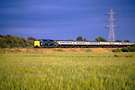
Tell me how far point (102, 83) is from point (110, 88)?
1.11m

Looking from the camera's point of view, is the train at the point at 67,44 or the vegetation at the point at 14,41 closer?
the train at the point at 67,44

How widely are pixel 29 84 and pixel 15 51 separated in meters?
46.3

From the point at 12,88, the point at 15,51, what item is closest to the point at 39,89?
the point at 12,88

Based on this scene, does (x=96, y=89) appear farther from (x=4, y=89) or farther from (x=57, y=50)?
(x=57, y=50)

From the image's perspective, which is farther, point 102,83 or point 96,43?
point 96,43

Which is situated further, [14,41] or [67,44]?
[14,41]

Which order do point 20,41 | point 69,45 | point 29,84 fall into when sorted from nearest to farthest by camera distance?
point 29,84
point 69,45
point 20,41

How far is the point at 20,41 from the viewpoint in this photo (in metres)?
81.9

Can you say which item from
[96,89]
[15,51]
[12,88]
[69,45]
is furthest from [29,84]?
[69,45]

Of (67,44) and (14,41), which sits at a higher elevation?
(14,41)

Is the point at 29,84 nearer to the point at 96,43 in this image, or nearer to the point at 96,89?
the point at 96,89

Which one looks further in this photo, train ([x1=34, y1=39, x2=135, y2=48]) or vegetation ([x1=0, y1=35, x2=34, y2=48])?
vegetation ([x1=0, y1=35, x2=34, y2=48])

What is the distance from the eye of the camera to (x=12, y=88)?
39.0 ft

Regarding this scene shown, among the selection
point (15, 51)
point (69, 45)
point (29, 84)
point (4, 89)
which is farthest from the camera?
point (69, 45)
